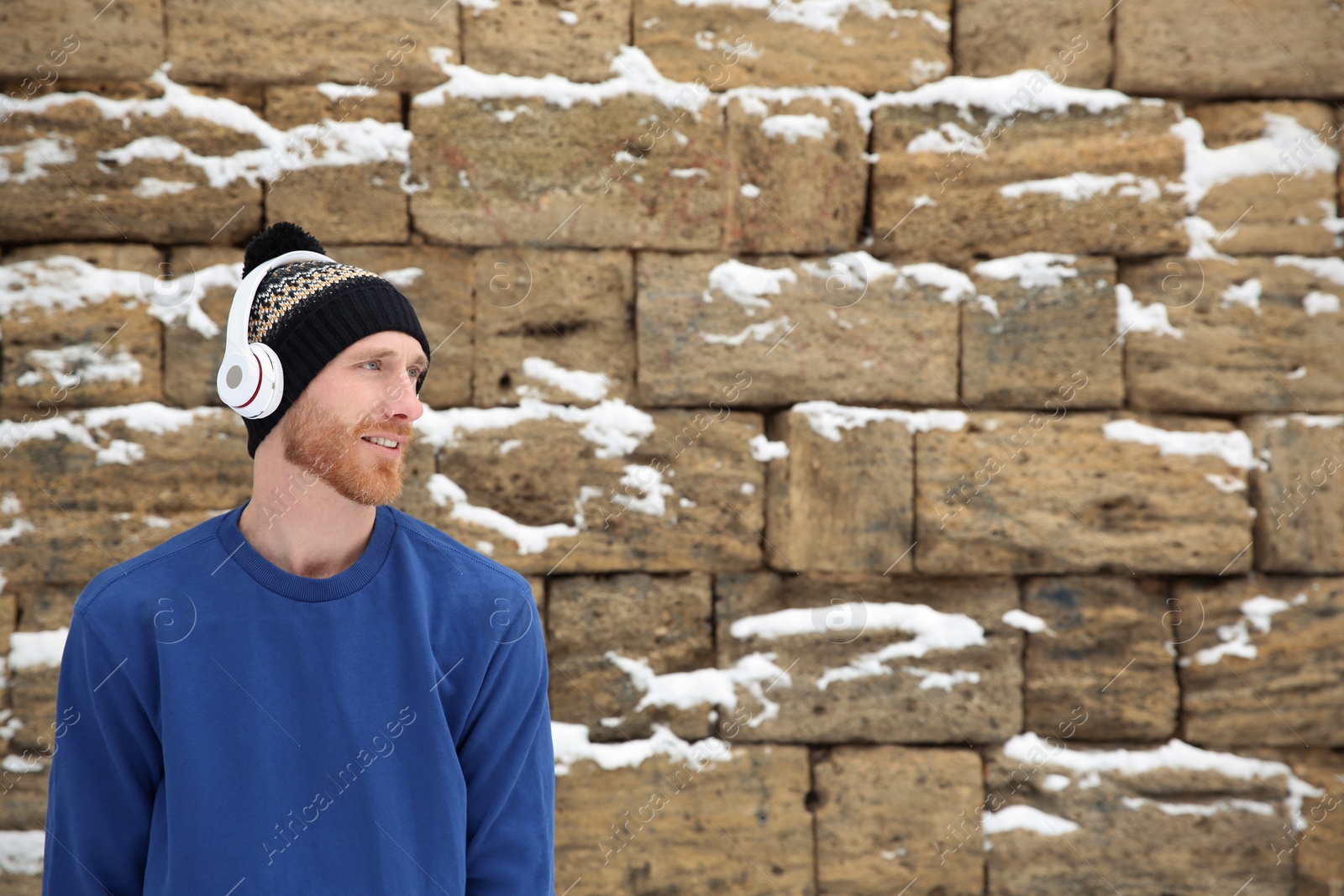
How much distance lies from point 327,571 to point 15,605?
8.22ft

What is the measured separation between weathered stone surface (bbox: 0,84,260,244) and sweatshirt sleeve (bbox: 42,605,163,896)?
236 cm

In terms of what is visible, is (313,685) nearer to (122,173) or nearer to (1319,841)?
(122,173)

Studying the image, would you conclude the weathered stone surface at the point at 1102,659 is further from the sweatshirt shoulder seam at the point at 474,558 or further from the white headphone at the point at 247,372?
the white headphone at the point at 247,372

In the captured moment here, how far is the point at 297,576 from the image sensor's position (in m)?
1.64

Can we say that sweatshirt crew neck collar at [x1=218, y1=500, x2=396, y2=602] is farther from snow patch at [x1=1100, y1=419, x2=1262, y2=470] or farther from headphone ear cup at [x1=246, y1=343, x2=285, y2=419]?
snow patch at [x1=1100, y1=419, x2=1262, y2=470]

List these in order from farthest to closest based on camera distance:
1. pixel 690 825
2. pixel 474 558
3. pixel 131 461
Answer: pixel 690 825 < pixel 131 461 < pixel 474 558

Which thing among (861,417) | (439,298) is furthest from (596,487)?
(861,417)

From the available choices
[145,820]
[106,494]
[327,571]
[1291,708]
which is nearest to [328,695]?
[327,571]

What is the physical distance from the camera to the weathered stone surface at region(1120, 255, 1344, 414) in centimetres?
372

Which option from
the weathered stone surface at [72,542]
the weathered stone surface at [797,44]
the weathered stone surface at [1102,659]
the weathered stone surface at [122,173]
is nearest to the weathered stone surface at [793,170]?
the weathered stone surface at [797,44]

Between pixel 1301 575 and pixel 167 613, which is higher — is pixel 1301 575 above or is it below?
below

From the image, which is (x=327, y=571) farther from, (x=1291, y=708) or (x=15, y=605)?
(x=1291, y=708)

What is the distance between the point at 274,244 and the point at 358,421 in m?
0.45

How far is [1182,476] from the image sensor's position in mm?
3701
